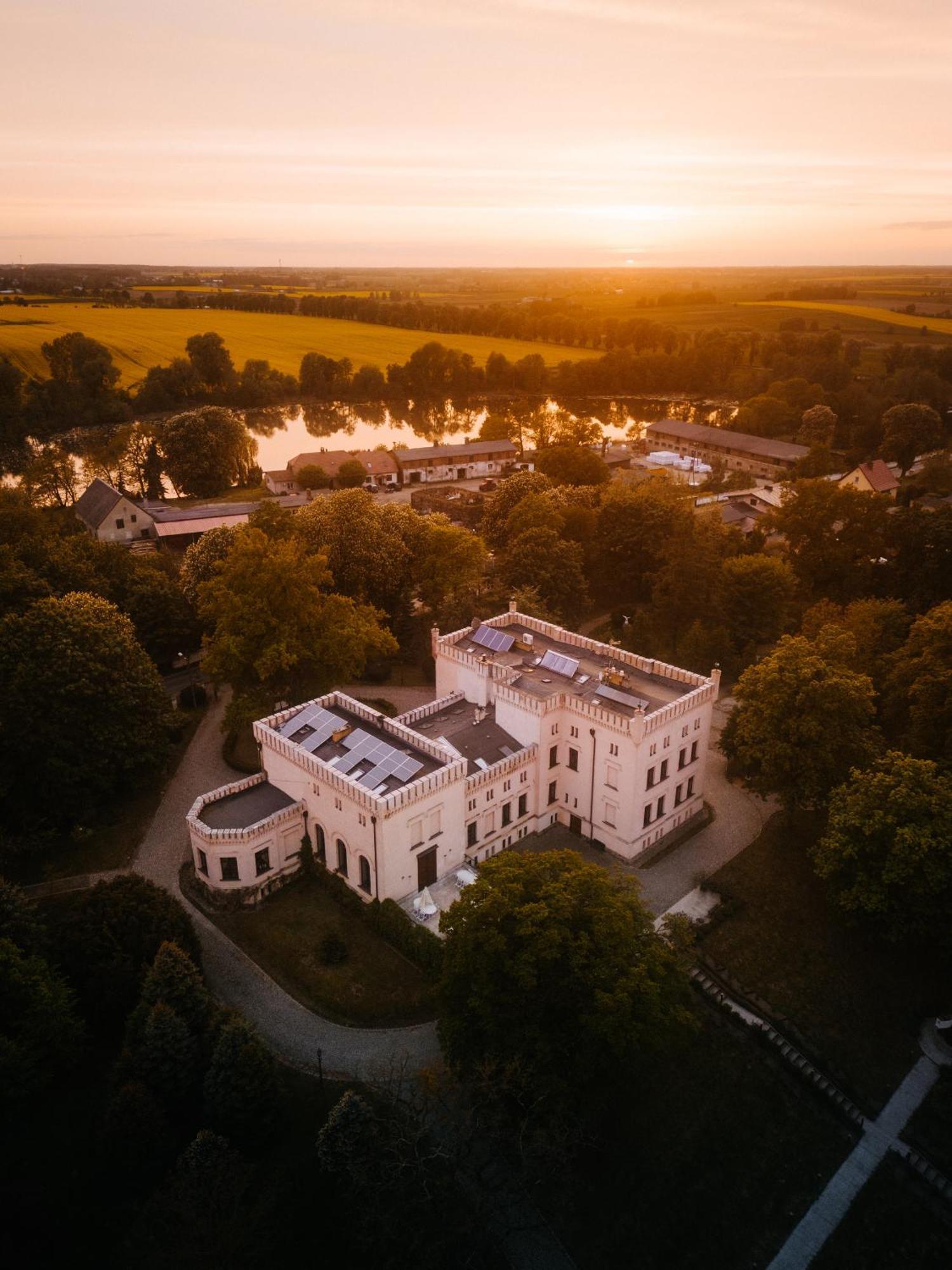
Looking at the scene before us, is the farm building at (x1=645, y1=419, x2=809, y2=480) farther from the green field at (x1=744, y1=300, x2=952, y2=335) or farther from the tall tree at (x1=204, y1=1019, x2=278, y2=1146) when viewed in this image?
the tall tree at (x1=204, y1=1019, x2=278, y2=1146)

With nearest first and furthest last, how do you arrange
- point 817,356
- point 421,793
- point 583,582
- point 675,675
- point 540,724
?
point 421,793 → point 540,724 → point 675,675 → point 583,582 → point 817,356

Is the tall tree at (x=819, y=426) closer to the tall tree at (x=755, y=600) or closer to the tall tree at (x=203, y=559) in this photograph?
the tall tree at (x=755, y=600)

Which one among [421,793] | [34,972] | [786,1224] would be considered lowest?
[786,1224]

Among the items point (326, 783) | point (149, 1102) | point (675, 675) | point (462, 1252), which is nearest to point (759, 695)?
point (675, 675)

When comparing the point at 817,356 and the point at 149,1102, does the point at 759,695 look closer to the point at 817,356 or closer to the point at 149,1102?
the point at 149,1102

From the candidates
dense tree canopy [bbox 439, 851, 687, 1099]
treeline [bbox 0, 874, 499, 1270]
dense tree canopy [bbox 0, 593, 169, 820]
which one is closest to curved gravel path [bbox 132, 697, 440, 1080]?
treeline [bbox 0, 874, 499, 1270]

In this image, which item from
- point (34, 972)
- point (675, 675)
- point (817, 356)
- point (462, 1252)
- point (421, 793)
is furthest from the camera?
point (817, 356)
